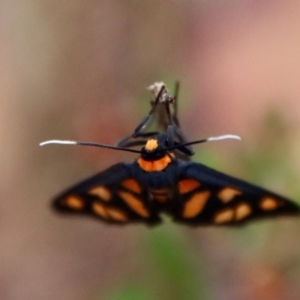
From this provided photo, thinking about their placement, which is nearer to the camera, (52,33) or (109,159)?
(109,159)

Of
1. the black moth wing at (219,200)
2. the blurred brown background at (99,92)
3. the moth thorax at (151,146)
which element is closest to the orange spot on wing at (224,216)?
the black moth wing at (219,200)

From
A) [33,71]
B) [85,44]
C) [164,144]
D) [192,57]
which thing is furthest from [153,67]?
[164,144]

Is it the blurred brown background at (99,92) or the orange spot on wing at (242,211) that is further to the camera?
the blurred brown background at (99,92)

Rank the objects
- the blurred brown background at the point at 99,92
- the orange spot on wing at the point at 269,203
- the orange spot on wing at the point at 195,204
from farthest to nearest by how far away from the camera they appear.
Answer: the blurred brown background at the point at 99,92, the orange spot on wing at the point at 195,204, the orange spot on wing at the point at 269,203

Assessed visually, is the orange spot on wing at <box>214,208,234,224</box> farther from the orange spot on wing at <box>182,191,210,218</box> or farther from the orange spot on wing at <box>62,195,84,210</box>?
the orange spot on wing at <box>62,195,84,210</box>

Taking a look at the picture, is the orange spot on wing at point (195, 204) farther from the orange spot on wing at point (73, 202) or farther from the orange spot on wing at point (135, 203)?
the orange spot on wing at point (73, 202)

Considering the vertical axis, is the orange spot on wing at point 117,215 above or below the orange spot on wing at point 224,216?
above

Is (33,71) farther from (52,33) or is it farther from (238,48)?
(238,48)
